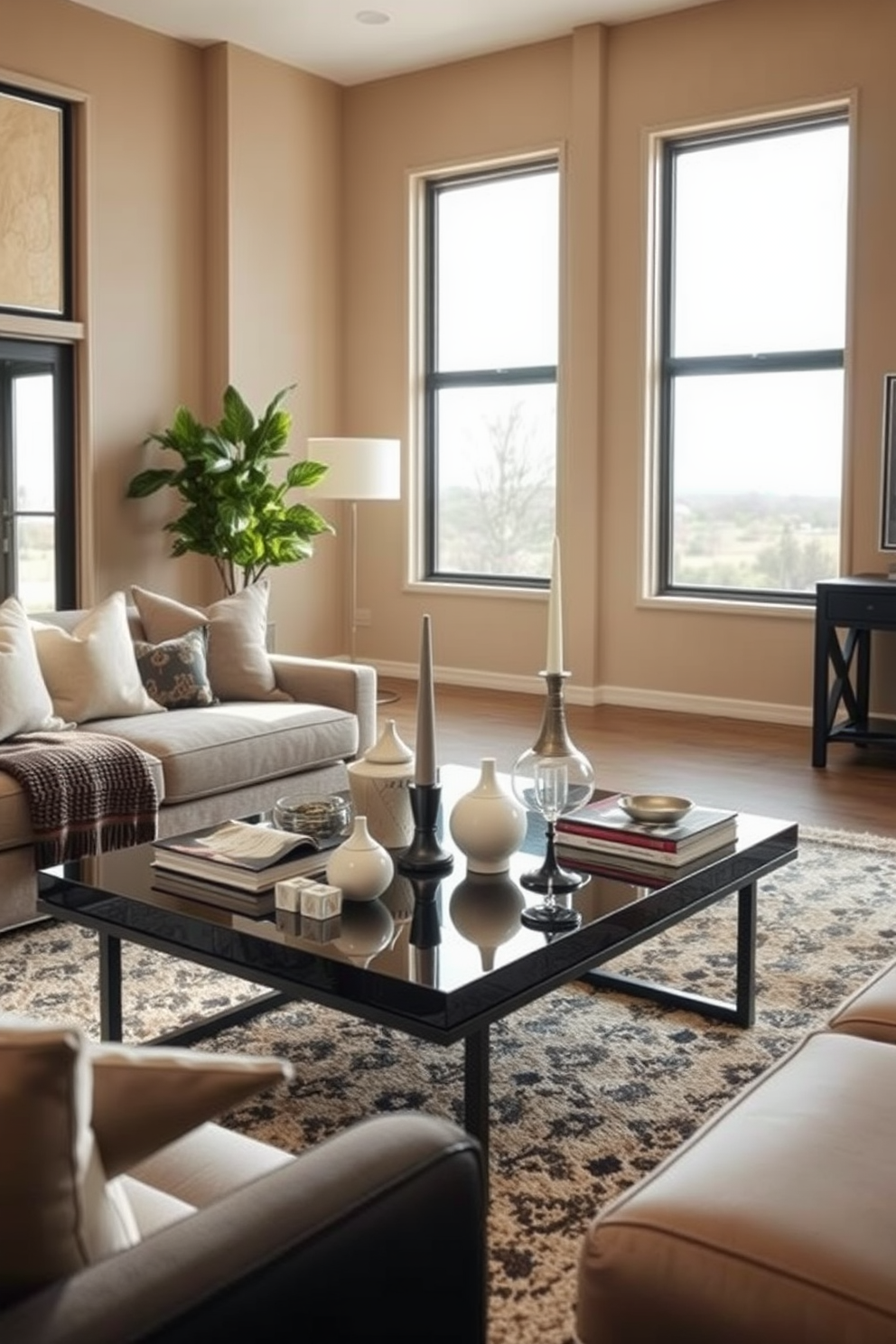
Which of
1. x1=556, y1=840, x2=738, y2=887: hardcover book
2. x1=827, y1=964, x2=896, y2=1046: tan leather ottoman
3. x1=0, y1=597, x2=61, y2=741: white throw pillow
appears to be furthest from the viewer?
x1=0, y1=597, x2=61, y2=741: white throw pillow

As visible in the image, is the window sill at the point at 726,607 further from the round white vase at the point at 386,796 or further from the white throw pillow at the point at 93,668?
the round white vase at the point at 386,796

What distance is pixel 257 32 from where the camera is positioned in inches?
267

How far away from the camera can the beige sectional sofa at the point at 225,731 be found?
3365 millimetres

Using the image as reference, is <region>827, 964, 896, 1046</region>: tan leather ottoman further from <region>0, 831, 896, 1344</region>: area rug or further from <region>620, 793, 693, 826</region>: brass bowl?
<region>620, 793, 693, 826</region>: brass bowl

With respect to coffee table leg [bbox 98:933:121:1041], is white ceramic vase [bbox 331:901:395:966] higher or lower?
higher

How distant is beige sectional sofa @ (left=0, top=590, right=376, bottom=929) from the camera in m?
3.37

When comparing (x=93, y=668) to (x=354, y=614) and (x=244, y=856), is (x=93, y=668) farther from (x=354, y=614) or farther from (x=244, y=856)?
(x=354, y=614)

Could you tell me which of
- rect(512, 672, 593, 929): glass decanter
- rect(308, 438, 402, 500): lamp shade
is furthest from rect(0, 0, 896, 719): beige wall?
rect(512, 672, 593, 929): glass decanter

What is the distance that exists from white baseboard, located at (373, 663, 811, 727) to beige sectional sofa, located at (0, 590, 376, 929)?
6.86 ft

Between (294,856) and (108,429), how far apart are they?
4.53 m

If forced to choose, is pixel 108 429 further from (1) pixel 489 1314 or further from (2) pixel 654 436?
(1) pixel 489 1314

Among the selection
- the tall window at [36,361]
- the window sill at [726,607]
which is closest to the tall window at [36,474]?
the tall window at [36,361]

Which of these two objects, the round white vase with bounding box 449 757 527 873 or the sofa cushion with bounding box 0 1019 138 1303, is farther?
the round white vase with bounding box 449 757 527 873

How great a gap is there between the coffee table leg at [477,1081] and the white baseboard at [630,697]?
4452 mm
